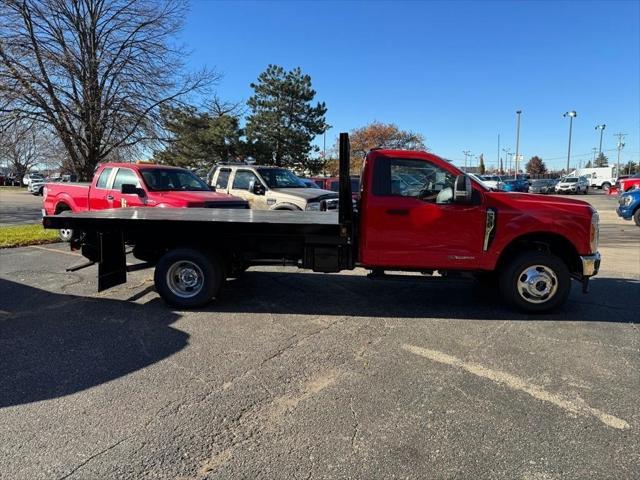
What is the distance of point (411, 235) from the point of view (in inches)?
242

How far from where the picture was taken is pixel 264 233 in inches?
248

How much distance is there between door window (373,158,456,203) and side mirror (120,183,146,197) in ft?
18.1

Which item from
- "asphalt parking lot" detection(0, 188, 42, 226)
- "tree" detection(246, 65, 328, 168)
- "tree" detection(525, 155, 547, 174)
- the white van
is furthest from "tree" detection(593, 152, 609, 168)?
"asphalt parking lot" detection(0, 188, 42, 226)

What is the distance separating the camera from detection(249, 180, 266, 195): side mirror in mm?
12576

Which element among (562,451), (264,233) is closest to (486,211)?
(264,233)

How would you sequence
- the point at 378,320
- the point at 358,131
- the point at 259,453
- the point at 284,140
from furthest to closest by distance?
1. the point at 358,131
2. the point at 284,140
3. the point at 378,320
4. the point at 259,453

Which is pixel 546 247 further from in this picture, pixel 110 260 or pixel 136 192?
pixel 136 192

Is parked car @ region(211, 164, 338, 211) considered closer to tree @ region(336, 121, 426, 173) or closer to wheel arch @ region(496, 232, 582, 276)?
wheel arch @ region(496, 232, 582, 276)

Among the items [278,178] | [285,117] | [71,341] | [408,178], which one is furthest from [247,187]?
[285,117]

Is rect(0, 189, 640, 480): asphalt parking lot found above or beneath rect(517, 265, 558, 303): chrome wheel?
beneath

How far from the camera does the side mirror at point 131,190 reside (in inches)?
379

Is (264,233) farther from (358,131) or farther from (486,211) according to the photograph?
(358,131)

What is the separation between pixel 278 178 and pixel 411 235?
24.7 feet

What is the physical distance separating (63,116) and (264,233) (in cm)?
1067
